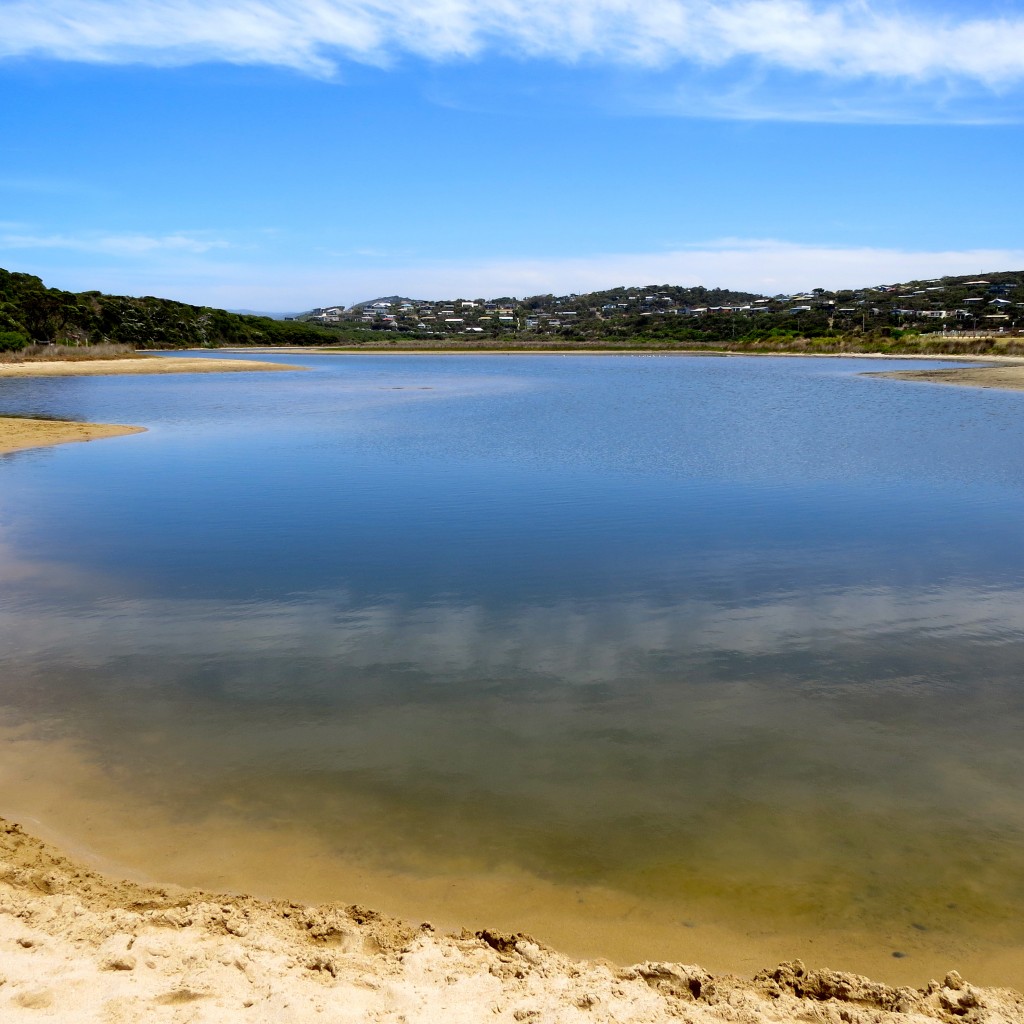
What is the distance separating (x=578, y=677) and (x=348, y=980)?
4240mm

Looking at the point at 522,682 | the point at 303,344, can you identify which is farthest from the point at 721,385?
the point at 303,344

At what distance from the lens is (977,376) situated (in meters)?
51.1

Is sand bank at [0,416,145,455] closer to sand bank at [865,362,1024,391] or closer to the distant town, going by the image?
sand bank at [865,362,1024,391]

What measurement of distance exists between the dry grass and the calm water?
170 ft

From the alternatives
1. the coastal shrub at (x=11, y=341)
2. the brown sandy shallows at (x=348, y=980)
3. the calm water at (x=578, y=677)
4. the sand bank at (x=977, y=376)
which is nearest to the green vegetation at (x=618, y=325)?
the coastal shrub at (x=11, y=341)

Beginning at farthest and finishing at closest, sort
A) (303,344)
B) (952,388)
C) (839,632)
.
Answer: (303,344) < (952,388) < (839,632)

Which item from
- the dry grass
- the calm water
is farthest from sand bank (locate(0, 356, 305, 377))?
the calm water

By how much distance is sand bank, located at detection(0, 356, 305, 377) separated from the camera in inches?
2282

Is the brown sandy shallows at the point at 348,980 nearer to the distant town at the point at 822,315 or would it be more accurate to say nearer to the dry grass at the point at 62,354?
the dry grass at the point at 62,354

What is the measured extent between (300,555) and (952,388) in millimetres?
40863

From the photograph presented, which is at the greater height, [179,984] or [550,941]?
[179,984]

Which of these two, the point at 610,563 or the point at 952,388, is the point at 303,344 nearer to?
the point at 952,388

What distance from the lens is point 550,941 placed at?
4.64 metres

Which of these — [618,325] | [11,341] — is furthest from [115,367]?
[618,325]
